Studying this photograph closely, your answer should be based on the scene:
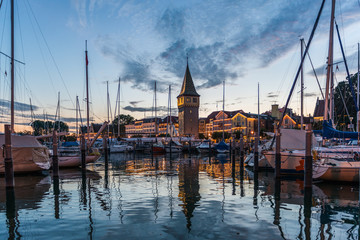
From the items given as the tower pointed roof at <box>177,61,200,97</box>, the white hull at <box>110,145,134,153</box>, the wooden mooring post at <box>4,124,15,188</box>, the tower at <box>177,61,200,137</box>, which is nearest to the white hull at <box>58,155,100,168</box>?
the wooden mooring post at <box>4,124,15,188</box>

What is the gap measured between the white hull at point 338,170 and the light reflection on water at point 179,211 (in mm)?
488

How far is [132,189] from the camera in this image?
16.2m

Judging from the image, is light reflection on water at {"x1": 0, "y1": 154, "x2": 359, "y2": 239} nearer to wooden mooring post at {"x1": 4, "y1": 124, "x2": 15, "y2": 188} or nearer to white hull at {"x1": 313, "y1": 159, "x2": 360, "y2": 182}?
white hull at {"x1": 313, "y1": 159, "x2": 360, "y2": 182}

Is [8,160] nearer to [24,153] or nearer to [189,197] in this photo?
[24,153]

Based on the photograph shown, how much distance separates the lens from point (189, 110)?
4318 inches

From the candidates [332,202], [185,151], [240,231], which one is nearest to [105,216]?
[240,231]

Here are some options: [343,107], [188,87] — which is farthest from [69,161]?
[188,87]

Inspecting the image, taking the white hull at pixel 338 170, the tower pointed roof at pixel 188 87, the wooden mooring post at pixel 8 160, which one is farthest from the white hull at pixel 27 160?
the tower pointed roof at pixel 188 87

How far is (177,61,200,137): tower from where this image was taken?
107438 mm

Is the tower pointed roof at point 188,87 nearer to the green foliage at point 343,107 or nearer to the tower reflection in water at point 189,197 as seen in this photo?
the green foliage at point 343,107

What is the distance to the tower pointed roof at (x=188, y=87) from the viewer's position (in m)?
111

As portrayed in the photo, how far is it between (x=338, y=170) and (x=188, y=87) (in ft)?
323

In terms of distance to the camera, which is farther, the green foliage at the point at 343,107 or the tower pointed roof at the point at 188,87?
the tower pointed roof at the point at 188,87

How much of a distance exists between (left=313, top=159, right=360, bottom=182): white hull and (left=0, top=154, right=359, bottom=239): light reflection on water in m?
0.49
